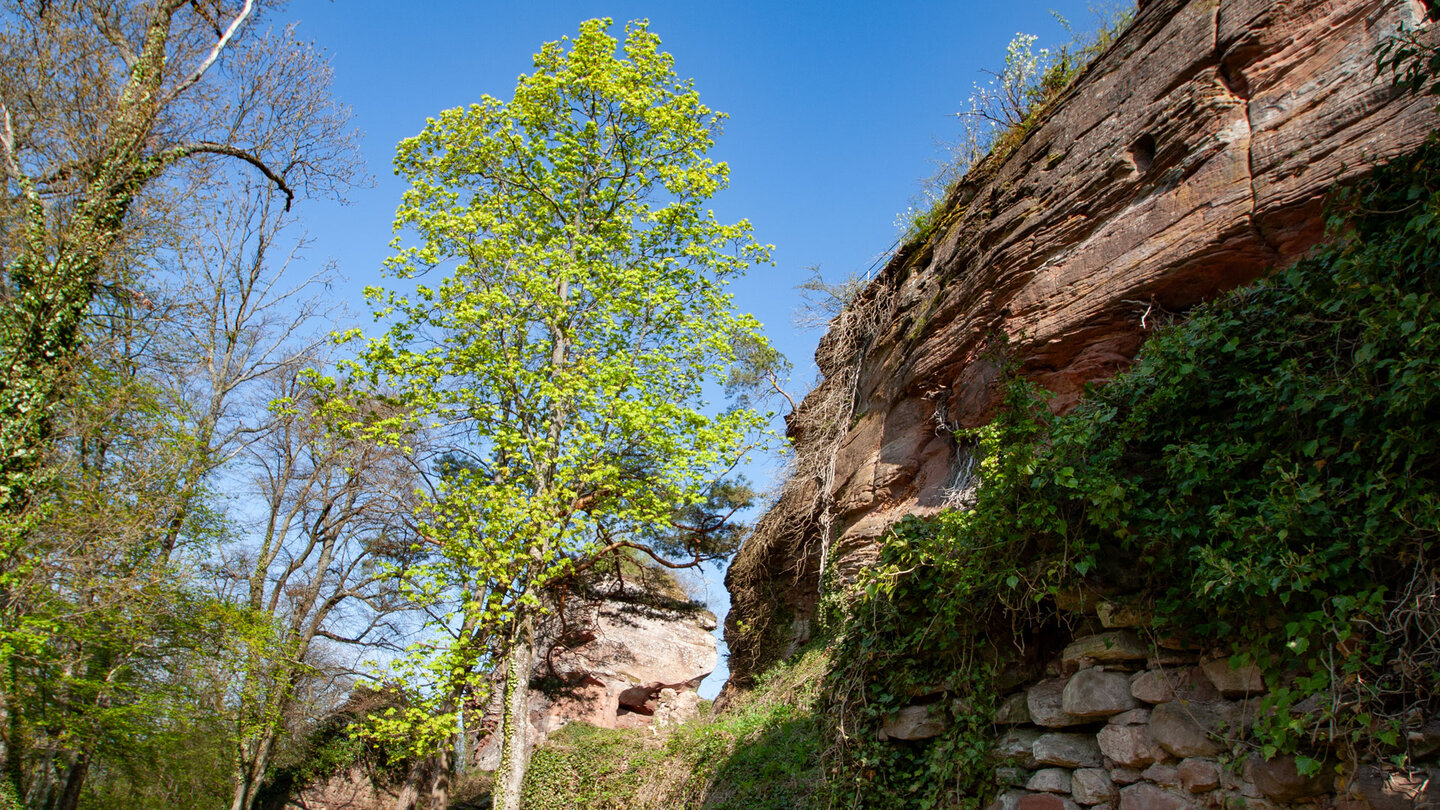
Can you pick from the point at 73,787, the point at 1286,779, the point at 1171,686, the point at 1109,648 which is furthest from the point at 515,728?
the point at 1286,779

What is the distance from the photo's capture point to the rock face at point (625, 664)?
1928 centimetres

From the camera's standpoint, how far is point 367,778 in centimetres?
1889

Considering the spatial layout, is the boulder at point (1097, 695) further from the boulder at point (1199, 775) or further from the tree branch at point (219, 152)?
the tree branch at point (219, 152)

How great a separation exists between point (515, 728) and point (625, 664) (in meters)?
10.2

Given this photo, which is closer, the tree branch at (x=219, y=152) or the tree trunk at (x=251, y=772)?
the tree branch at (x=219, y=152)

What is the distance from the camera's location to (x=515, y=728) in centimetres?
1115

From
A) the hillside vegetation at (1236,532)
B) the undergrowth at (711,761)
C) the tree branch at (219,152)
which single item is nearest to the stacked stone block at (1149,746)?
the hillside vegetation at (1236,532)

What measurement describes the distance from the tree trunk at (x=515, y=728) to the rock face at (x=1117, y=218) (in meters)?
5.10

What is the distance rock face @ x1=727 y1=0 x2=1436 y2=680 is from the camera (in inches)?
202

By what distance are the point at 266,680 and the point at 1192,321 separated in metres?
16.7

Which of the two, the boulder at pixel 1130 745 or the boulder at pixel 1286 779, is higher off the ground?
the boulder at pixel 1130 745

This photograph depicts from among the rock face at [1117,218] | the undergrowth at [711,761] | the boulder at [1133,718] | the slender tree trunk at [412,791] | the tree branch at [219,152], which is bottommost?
the slender tree trunk at [412,791]

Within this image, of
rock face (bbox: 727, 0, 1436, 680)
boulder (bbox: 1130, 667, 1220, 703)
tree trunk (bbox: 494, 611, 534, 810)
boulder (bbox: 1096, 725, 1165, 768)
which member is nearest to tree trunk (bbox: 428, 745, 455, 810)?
tree trunk (bbox: 494, 611, 534, 810)

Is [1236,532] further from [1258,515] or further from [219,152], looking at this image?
[219,152]
